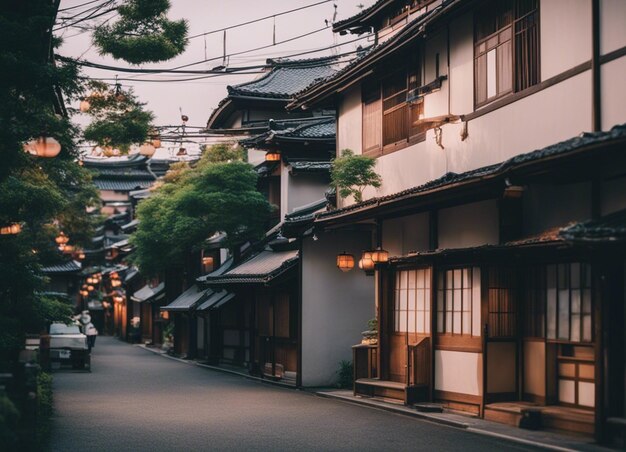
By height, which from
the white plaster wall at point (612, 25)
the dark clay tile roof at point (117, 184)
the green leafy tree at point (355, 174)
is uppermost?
the dark clay tile roof at point (117, 184)

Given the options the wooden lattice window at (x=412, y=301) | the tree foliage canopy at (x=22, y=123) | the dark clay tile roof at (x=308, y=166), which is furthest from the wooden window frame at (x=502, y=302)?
the dark clay tile roof at (x=308, y=166)

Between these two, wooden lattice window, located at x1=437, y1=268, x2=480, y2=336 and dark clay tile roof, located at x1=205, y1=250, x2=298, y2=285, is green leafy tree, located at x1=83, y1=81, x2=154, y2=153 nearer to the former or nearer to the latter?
dark clay tile roof, located at x1=205, y1=250, x2=298, y2=285

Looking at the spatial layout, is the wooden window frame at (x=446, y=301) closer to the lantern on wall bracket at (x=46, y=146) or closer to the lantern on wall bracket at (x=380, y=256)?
the lantern on wall bracket at (x=380, y=256)

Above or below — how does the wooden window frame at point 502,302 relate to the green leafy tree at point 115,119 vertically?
below

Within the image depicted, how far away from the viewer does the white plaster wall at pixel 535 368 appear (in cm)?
1720

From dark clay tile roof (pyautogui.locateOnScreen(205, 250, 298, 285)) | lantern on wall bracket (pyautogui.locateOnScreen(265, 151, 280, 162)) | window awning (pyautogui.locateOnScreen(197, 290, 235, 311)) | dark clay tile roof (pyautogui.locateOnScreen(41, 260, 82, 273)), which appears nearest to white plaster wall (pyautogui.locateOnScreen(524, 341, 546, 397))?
dark clay tile roof (pyautogui.locateOnScreen(205, 250, 298, 285))

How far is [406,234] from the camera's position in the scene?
2309 centimetres

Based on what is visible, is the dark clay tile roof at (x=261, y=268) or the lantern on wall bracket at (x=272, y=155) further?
the lantern on wall bracket at (x=272, y=155)

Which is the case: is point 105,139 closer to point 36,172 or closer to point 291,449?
point 36,172

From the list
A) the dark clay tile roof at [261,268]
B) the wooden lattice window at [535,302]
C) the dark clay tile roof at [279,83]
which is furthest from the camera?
the dark clay tile roof at [279,83]

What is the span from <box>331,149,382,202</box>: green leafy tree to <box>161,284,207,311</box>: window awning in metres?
17.4

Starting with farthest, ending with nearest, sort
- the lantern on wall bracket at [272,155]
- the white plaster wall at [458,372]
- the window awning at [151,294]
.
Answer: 1. the window awning at [151,294]
2. the lantern on wall bracket at [272,155]
3. the white plaster wall at [458,372]

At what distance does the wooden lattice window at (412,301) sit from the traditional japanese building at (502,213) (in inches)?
2.0

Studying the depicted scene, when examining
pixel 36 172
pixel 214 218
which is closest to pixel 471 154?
pixel 36 172
